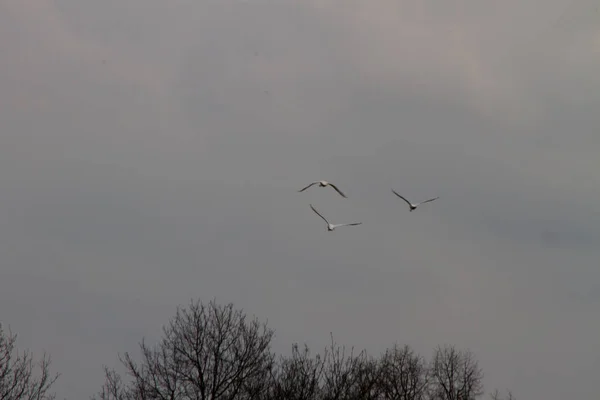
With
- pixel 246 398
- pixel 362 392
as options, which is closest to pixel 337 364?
pixel 362 392

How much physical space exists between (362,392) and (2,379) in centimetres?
1535

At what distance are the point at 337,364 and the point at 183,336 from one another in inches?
731

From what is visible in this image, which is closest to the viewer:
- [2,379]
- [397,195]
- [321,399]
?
[397,195]

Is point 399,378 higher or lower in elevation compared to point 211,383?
higher

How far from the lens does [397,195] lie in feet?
68.7

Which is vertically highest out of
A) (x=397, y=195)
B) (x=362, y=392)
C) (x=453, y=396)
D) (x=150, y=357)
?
(x=453, y=396)

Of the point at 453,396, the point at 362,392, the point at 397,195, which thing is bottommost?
the point at 362,392

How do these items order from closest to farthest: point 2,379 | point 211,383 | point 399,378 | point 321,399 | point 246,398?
1. point 321,399
2. point 2,379
3. point 246,398
4. point 211,383
5. point 399,378

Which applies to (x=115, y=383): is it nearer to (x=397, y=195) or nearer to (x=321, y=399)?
(x=321, y=399)

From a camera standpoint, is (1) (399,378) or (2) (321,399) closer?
(2) (321,399)

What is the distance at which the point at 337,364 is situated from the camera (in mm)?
26719

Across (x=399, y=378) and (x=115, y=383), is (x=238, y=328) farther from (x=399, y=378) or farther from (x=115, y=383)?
(x=399, y=378)

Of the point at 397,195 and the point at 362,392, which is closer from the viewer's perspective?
the point at 397,195

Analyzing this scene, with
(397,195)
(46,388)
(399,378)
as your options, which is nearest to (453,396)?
(399,378)
